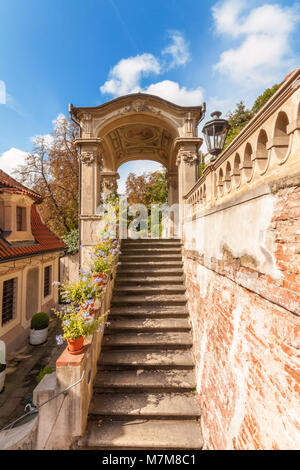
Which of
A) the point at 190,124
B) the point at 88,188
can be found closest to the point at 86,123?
the point at 88,188

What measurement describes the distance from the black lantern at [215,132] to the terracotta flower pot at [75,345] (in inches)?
165

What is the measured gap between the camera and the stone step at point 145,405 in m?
3.34

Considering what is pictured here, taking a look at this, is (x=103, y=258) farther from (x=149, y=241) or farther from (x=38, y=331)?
(x=38, y=331)

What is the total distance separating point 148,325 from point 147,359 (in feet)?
2.47

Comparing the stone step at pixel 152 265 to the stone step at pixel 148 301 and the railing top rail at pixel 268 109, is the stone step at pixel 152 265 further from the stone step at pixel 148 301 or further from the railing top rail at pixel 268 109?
the railing top rail at pixel 268 109

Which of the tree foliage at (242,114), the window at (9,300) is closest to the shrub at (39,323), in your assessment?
the window at (9,300)

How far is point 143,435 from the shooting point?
3.10 m

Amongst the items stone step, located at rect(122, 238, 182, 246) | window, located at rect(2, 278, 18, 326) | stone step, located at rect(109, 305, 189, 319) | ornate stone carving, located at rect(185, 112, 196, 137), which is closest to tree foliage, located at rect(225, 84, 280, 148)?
ornate stone carving, located at rect(185, 112, 196, 137)

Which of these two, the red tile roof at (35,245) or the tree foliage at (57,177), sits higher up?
the tree foliage at (57,177)

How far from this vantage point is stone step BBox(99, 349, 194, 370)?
13.2 ft

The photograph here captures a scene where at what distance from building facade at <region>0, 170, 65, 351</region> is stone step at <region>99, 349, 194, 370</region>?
172 inches

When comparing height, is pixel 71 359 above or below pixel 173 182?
below
